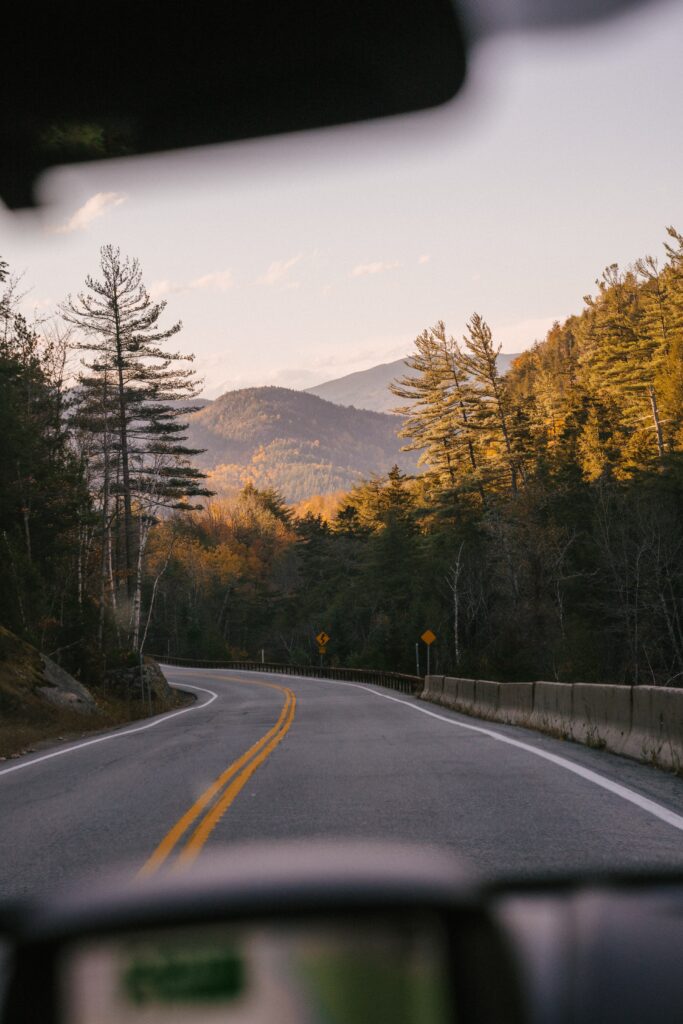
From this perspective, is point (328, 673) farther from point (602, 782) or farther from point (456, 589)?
point (602, 782)

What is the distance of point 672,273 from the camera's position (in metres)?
84.2

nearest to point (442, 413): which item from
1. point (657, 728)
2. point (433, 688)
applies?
point (433, 688)

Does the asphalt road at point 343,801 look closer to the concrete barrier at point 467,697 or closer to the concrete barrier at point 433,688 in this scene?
the concrete barrier at point 467,697

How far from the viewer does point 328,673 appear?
235 ft

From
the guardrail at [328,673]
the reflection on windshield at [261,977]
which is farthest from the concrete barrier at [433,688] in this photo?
the reflection on windshield at [261,977]

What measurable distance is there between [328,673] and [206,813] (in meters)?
62.9

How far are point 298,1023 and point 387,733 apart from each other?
1711cm

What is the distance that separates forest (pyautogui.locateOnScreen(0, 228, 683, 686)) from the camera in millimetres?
40031

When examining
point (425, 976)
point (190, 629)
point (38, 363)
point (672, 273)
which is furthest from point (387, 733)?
point (190, 629)

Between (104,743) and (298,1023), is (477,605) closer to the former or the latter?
(104,743)

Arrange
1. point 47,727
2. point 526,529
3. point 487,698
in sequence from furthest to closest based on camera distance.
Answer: point 526,529, point 47,727, point 487,698

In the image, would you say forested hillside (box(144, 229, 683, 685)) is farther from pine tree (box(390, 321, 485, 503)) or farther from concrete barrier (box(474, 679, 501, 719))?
concrete barrier (box(474, 679, 501, 719))

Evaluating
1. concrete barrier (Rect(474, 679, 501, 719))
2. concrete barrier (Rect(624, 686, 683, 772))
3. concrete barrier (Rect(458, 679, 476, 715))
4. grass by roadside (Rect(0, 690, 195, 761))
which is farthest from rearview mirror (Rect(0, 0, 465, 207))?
concrete barrier (Rect(458, 679, 476, 715))

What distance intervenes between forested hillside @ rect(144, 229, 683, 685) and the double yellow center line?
41.2m
